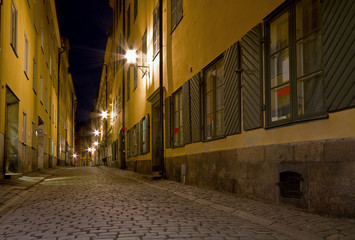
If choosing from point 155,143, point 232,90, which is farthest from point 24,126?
point 232,90

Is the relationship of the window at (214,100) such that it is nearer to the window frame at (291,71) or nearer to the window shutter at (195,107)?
the window shutter at (195,107)

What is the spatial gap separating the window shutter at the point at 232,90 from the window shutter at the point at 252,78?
29 cm

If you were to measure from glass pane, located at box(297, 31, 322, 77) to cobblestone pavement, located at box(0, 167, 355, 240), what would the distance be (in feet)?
7.15

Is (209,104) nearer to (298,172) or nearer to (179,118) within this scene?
(179,118)

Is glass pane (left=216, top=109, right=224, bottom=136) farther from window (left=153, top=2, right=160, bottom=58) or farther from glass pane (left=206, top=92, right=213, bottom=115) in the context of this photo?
window (left=153, top=2, right=160, bottom=58)

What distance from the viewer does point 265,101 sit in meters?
7.32

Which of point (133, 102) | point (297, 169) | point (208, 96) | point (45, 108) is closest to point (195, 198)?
point (297, 169)

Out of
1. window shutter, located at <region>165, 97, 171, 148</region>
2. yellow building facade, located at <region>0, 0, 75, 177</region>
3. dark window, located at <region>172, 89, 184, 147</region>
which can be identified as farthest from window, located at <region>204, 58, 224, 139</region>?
yellow building facade, located at <region>0, 0, 75, 177</region>

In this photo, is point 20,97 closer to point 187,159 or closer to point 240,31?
point 187,159

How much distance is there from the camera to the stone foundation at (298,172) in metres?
5.17

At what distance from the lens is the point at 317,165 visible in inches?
224

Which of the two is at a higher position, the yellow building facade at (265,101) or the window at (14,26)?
the window at (14,26)

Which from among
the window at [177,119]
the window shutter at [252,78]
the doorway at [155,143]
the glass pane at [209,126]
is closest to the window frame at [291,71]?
the window shutter at [252,78]

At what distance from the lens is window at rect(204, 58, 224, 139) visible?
997cm
